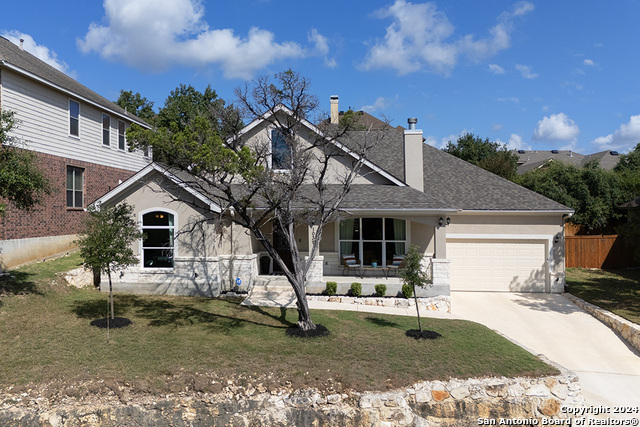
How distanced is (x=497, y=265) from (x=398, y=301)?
505cm

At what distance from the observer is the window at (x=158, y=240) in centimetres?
1298

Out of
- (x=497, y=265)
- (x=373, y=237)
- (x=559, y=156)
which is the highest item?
(x=559, y=156)

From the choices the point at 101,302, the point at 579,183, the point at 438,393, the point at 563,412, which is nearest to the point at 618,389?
the point at 563,412

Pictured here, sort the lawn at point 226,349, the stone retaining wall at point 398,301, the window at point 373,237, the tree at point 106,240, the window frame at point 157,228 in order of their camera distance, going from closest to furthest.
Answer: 1. the lawn at point 226,349
2. the tree at point 106,240
3. the stone retaining wall at point 398,301
4. the window frame at point 157,228
5. the window at point 373,237

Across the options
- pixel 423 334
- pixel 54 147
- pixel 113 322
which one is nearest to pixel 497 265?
pixel 423 334

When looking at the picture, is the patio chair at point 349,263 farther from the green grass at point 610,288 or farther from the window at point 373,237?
the green grass at point 610,288

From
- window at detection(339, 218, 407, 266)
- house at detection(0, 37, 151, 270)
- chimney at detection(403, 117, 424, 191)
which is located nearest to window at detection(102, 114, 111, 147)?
house at detection(0, 37, 151, 270)

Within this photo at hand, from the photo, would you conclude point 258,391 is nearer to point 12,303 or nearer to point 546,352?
point 546,352

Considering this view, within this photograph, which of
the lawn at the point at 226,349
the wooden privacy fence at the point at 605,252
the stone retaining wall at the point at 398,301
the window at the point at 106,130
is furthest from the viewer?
the wooden privacy fence at the point at 605,252

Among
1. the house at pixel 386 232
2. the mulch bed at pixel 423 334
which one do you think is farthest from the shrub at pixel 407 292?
the mulch bed at pixel 423 334

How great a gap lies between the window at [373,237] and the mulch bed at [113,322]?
812 cm

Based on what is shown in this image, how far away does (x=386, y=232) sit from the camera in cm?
1523

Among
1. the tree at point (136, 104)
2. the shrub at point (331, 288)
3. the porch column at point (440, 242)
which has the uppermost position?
the tree at point (136, 104)

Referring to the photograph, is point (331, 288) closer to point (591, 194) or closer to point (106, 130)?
point (106, 130)
